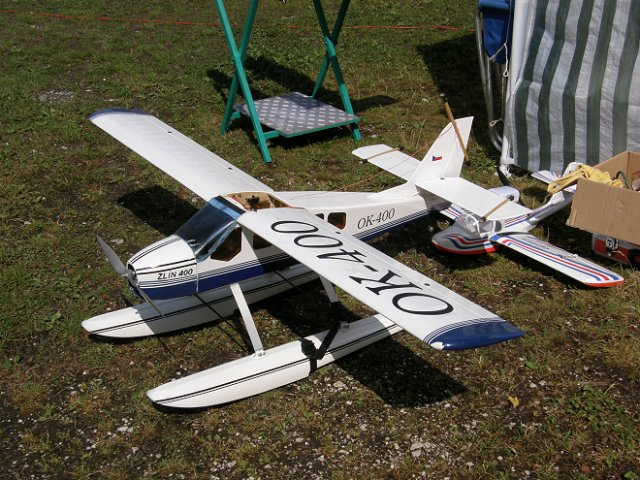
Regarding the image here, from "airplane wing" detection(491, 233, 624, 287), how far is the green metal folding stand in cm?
406

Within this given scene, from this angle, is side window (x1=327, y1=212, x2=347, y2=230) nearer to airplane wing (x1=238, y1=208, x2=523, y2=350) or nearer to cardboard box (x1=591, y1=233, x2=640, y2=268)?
airplane wing (x1=238, y1=208, x2=523, y2=350)

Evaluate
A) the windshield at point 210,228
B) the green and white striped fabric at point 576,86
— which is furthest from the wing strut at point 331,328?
the green and white striped fabric at point 576,86

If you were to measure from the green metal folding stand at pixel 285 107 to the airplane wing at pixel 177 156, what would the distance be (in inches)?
85.1

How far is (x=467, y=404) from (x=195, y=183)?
3649mm

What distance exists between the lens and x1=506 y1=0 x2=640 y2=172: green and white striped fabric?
8.69 m

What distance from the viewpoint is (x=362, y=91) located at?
535 inches

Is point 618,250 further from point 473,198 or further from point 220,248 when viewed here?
point 220,248

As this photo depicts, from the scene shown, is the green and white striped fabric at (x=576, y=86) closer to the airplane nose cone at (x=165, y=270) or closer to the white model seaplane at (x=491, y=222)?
the white model seaplane at (x=491, y=222)

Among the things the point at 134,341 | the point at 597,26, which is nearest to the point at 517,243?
the point at 597,26

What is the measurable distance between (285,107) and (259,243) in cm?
559

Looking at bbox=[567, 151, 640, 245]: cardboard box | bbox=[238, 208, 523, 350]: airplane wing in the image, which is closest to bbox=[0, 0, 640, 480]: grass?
bbox=[567, 151, 640, 245]: cardboard box

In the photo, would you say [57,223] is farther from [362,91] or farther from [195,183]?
[362,91]

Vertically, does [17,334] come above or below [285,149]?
below

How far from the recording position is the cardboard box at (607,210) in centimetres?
762
